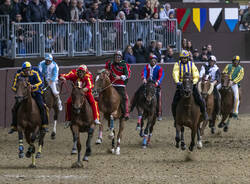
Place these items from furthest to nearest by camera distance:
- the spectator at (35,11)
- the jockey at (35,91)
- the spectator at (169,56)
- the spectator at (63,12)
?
the spectator at (169,56), the spectator at (63,12), the spectator at (35,11), the jockey at (35,91)

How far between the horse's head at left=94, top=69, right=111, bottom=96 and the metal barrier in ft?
20.0

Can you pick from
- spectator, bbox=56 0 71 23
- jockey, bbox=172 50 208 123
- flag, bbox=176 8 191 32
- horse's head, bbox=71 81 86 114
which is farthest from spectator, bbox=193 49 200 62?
horse's head, bbox=71 81 86 114

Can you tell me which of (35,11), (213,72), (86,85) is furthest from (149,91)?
(35,11)

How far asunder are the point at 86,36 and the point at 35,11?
2.12 metres

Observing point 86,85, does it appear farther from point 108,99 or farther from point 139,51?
point 139,51

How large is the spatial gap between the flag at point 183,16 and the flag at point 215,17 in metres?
1.08

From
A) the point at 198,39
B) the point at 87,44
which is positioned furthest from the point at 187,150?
the point at 198,39

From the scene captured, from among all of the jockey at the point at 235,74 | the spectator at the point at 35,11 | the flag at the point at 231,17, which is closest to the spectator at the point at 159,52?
the jockey at the point at 235,74

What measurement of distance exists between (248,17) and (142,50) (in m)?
7.79

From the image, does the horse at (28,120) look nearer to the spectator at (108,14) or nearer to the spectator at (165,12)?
the spectator at (108,14)

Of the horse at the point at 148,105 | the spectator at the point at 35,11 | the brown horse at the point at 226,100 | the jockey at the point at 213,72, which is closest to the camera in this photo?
the horse at the point at 148,105

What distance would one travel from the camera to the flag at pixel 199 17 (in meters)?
28.2

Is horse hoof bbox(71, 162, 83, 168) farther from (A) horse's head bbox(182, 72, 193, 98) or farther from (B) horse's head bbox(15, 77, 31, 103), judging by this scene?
(A) horse's head bbox(182, 72, 193, 98)

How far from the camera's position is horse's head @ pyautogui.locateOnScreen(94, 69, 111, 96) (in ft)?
54.4
